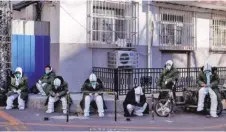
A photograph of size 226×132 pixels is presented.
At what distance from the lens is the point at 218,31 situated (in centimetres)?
1550

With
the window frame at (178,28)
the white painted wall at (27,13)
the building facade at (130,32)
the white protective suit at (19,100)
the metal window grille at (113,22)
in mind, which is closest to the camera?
the white protective suit at (19,100)

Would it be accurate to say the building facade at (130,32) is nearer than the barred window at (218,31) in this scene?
Yes

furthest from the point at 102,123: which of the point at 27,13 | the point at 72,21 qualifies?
the point at 27,13

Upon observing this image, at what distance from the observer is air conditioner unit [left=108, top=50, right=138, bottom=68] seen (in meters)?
12.0

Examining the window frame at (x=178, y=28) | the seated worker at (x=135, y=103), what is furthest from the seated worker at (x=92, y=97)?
the window frame at (x=178, y=28)

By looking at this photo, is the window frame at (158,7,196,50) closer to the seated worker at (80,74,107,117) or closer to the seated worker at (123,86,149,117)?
the seated worker at (123,86,149,117)

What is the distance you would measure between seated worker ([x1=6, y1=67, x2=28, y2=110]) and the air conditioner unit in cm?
306

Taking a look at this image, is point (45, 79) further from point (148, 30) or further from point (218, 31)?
point (218, 31)

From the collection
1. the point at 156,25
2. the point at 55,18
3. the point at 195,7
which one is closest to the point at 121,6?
the point at 156,25

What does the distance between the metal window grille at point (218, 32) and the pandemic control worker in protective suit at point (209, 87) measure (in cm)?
502

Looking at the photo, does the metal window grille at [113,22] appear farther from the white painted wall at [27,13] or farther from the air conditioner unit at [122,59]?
the white painted wall at [27,13]

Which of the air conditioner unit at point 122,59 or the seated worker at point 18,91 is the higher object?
the air conditioner unit at point 122,59

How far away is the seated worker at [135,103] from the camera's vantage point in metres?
9.87

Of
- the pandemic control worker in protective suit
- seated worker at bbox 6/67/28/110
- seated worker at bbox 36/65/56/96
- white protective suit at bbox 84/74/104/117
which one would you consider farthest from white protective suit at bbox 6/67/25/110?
the pandemic control worker in protective suit
